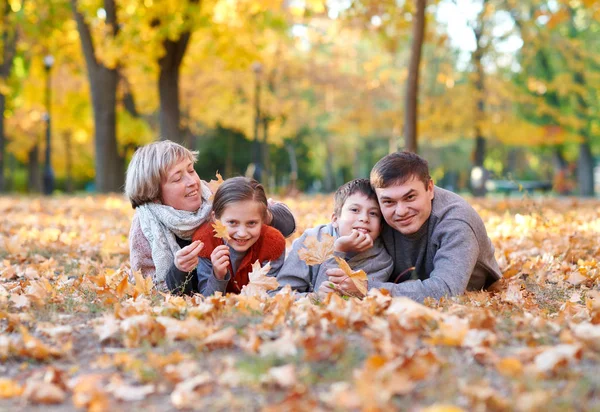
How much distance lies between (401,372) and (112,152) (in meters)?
17.1

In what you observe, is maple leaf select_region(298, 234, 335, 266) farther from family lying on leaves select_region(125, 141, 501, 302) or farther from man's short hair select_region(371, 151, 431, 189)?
man's short hair select_region(371, 151, 431, 189)

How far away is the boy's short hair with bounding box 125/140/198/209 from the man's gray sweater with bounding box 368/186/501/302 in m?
1.53

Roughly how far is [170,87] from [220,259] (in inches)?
521

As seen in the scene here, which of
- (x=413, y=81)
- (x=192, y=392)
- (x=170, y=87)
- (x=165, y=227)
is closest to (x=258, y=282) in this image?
(x=165, y=227)

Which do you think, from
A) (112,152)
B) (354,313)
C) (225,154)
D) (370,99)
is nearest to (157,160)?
(354,313)

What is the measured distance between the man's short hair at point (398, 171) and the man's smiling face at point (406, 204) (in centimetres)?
3

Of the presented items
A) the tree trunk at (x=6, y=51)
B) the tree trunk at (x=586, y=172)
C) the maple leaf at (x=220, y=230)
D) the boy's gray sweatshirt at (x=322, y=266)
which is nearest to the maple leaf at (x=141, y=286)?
the maple leaf at (x=220, y=230)

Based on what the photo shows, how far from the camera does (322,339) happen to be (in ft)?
9.13

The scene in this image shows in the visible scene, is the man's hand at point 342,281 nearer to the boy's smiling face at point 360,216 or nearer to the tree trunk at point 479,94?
the boy's smiling face at point 360,216

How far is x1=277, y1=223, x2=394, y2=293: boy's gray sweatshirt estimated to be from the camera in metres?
4.50

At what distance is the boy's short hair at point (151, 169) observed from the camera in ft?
15.9

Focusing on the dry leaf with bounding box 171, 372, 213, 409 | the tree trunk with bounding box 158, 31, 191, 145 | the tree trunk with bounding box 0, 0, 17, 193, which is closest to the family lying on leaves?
the dry leaf with bounding box 171, 372, 213, 409

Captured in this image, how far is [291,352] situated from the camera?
2.73 metres

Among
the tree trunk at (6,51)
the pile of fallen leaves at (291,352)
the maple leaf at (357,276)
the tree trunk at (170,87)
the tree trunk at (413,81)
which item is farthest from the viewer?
the tree trunk at (6,51)
